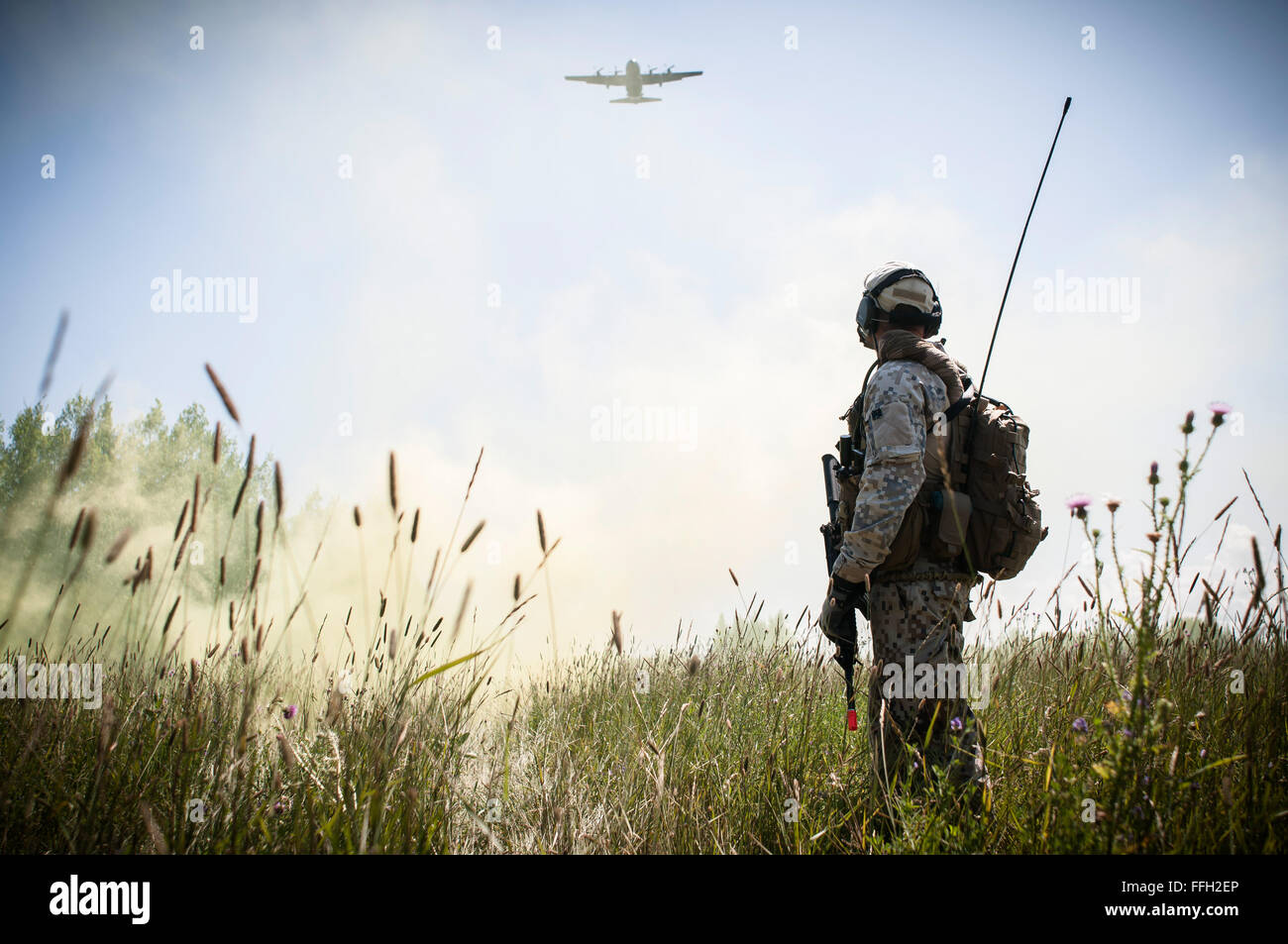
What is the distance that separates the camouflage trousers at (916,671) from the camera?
2.70 meters

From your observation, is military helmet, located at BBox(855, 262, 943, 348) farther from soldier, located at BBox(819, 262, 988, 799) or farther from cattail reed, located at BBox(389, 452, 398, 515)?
cattail reed, located at BBox(389, 452, 398, 515)

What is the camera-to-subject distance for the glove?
3178 millimetres

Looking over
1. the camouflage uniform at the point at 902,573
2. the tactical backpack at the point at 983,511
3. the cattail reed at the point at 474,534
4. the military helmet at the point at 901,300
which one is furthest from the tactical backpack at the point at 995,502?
the cattail reed at the point at 474,534

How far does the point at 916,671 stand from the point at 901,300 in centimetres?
191

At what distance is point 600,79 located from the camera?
89.8ft

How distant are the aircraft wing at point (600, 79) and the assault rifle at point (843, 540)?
28.9m

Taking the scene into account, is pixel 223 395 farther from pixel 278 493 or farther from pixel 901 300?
pixel 901 300

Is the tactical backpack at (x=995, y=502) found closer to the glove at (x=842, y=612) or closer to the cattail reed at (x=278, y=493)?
the glove at (x=842, y=612)
